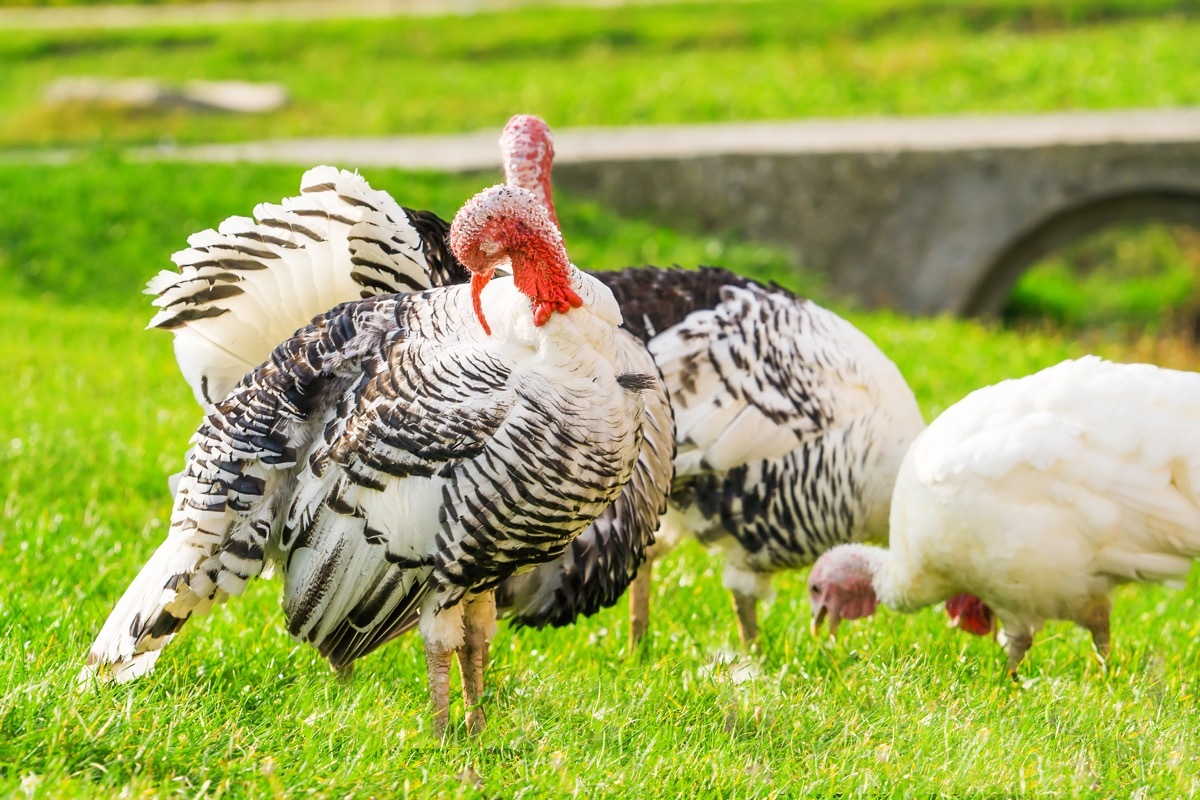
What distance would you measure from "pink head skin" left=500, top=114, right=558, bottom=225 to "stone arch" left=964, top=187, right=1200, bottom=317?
8.04m

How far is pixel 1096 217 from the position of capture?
481 inches

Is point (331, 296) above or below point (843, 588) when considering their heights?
above

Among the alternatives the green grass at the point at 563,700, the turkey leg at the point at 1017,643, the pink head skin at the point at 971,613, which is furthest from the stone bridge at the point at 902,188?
the turkey leg at the point at 1017,643

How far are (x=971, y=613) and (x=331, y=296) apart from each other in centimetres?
239

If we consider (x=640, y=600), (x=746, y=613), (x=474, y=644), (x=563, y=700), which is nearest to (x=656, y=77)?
(x=746, y=613)

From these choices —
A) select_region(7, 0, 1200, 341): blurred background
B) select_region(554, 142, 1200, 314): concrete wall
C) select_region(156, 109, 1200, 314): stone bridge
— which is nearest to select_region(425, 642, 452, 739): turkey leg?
select_region(7, 0, 1200, 341): blurred background

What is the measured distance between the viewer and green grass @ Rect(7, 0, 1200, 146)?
48.5 feet

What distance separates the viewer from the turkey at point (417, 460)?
11.0 feet

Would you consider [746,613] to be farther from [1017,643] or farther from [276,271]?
[276,271]

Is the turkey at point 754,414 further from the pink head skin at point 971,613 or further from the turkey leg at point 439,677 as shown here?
the turkey leg at point 439,677

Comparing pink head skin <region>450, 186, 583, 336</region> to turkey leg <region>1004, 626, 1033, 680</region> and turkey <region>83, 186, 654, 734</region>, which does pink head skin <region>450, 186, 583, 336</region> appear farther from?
turkey leg <region>1004, 626, 1033, 680</region>

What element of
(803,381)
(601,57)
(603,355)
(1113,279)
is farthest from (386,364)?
(1113,279)

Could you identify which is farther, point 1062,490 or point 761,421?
point 761,421

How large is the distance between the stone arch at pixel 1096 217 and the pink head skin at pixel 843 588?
7947 millimetres
